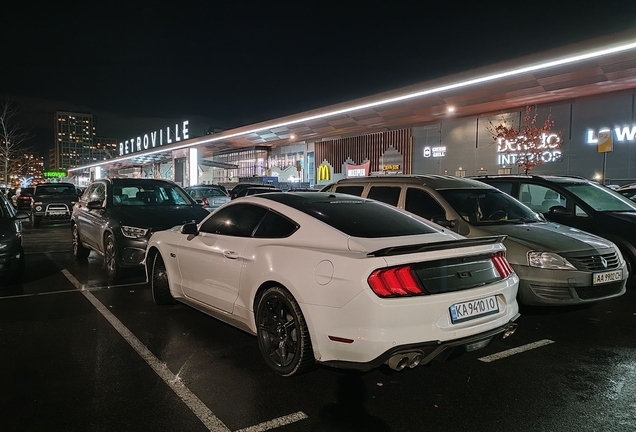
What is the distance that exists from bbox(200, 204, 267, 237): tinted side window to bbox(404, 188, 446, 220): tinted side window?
261cm

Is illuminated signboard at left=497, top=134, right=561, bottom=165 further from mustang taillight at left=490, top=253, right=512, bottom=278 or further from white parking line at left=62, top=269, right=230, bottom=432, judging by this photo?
white parking line at left=62, top=269, right=230, bottom=432

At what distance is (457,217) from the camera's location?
5910 millimetres

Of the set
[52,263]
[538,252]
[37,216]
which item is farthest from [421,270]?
[37,216]

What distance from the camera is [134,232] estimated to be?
7.34m

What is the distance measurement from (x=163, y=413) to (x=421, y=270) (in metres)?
A: 2.12

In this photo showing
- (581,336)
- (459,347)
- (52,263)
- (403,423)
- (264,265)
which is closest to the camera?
(403,423)

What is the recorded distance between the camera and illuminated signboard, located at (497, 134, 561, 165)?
972 inches

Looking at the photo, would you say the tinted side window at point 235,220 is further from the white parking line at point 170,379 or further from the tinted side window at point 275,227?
the white parking line at point 170,379

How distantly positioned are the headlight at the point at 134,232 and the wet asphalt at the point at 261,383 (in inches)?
73.3

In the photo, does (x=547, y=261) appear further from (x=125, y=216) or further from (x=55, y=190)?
(x=55, y=190)

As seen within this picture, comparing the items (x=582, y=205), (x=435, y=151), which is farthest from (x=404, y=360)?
(x=435, y=151)

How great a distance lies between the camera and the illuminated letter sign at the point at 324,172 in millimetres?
42188

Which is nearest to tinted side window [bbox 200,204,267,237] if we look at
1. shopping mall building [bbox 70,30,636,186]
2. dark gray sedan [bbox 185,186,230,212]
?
dark gray sedan [bbox 185,186,230,212]

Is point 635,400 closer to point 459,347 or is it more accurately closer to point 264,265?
point 459,347
